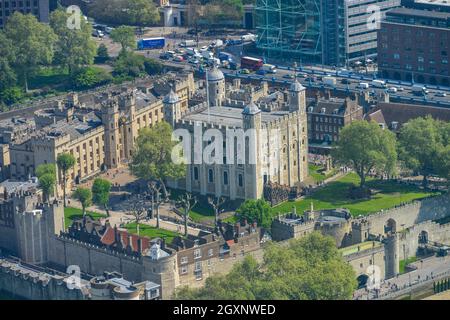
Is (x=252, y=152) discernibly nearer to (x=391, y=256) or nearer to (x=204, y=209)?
(x=204, y=209)

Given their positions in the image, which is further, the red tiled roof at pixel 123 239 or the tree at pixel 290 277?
the red tiled roof at pixel 123 239

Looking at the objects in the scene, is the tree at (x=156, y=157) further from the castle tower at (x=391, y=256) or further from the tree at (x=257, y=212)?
the castle tower at (x=391, y=256)

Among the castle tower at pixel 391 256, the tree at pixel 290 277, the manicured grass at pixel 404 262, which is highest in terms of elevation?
the tree at pixel 290 277

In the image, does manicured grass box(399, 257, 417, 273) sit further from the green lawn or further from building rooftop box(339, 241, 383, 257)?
the green lawn

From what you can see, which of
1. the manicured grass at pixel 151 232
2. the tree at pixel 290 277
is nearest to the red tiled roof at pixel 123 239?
the manicured grass at pixel 151 232

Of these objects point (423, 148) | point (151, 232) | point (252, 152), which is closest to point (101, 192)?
point (151, 232)

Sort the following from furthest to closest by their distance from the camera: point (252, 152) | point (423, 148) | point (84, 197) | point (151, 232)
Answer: point (423, 148) → point (252, 152) → point (84, 197) → point (151, 232)

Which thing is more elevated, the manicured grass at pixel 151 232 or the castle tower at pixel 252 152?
the castle tower at pixel 252 152

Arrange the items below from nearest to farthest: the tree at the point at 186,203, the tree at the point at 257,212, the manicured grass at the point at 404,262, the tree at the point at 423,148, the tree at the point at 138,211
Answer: the manicured grass at the point at 404,262 < the tree at the point at 257,212 < the tree at the point at 186,203 < the tree at the point at 138,211 < the tree at the point at 423,148
